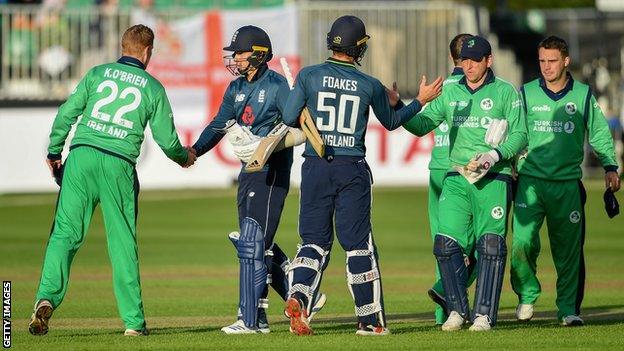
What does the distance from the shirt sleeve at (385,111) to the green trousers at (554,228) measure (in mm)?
1782

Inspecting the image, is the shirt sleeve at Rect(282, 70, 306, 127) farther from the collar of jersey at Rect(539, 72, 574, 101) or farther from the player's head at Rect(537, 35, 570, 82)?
the collar of jersey at Rect(539, 72, 574, 101)

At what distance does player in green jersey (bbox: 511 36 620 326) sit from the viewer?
12.9m

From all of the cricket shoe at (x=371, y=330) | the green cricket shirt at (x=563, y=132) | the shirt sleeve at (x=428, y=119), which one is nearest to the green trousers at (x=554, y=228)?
the green cricket shirt at (x=563, y=132)

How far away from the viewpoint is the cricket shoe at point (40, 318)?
36.7 feet

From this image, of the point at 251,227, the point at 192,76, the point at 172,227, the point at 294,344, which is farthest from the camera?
the point at 192,76

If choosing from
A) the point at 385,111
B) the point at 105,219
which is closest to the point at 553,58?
the point at 385,111

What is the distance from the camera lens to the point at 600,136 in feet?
42.4

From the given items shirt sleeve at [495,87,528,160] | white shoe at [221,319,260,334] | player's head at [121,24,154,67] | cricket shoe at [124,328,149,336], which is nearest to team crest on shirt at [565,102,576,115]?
shirt sleeve at [495,87,528,160]

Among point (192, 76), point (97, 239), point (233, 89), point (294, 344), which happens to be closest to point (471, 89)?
point (233, 89)

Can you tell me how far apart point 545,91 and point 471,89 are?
3.32 feet

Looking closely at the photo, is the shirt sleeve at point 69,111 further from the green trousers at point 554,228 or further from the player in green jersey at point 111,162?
the green trousers at point 554,228

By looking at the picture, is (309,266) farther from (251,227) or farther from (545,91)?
(545,91)

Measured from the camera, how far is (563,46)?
509 inches

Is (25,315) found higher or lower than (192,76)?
lower
